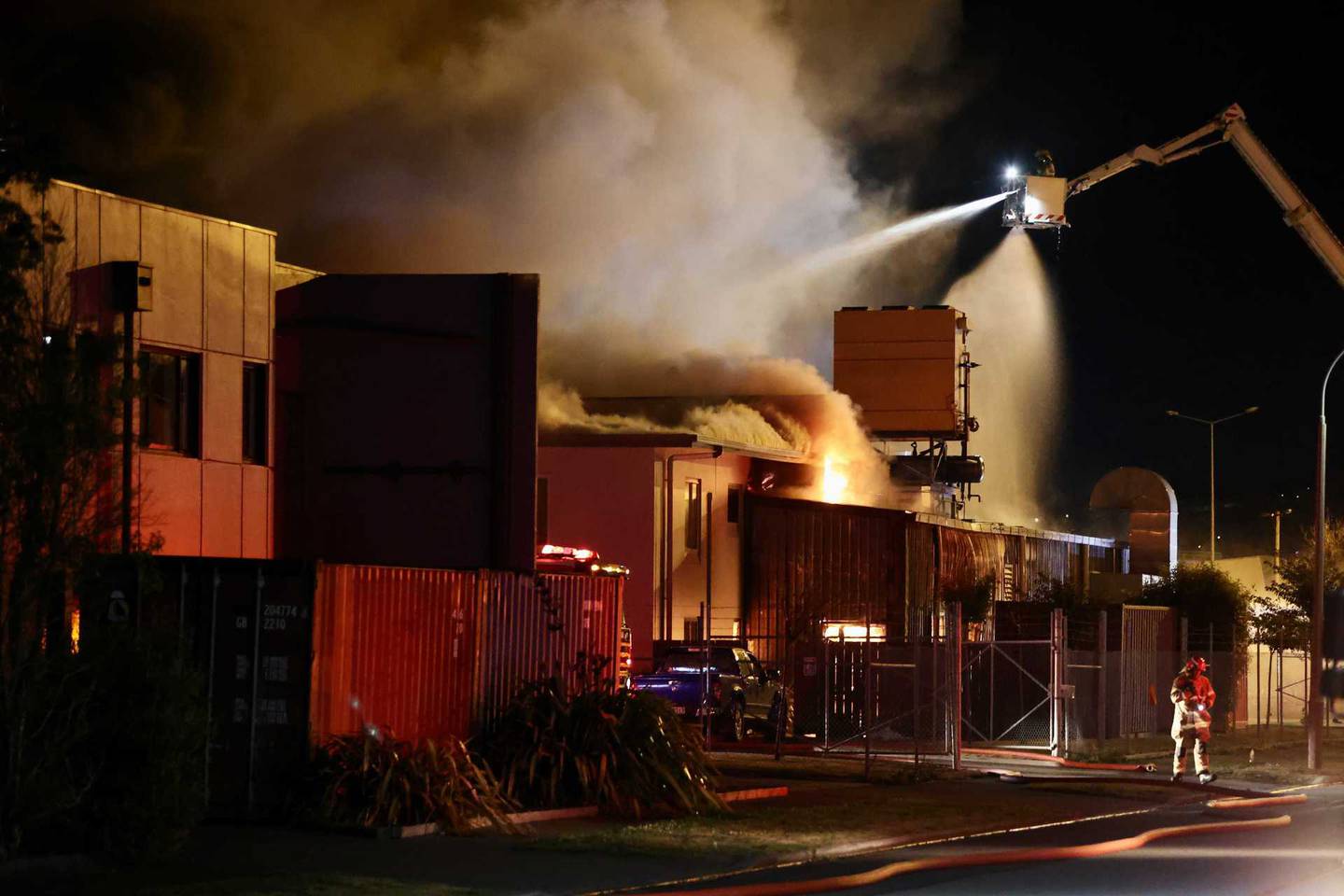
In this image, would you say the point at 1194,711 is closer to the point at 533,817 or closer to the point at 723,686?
the point at 723,686

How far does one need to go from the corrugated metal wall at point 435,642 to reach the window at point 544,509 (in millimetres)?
18835

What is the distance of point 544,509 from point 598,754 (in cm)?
2124

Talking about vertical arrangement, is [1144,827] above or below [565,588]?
below

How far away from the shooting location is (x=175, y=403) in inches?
803

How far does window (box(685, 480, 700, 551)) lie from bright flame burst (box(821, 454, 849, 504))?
266 inches

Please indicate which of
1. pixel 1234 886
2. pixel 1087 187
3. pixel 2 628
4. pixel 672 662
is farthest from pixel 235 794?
pixel 1087 187

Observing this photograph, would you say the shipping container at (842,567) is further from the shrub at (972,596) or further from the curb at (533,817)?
the curb at (533,817)

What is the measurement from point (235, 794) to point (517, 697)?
10.0 feet

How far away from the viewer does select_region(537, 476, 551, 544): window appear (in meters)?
37.6

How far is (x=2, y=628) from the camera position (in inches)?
466

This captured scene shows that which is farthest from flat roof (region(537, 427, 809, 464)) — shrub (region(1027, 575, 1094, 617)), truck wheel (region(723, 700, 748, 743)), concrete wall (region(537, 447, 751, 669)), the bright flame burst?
truck wheel (region(723, 700, 748, 743))

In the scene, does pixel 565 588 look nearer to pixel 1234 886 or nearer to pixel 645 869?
pixel 645 869

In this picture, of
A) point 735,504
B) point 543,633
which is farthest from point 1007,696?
point 543,633

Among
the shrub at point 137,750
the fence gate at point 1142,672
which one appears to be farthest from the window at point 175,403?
the fence gate at point 1142,672
